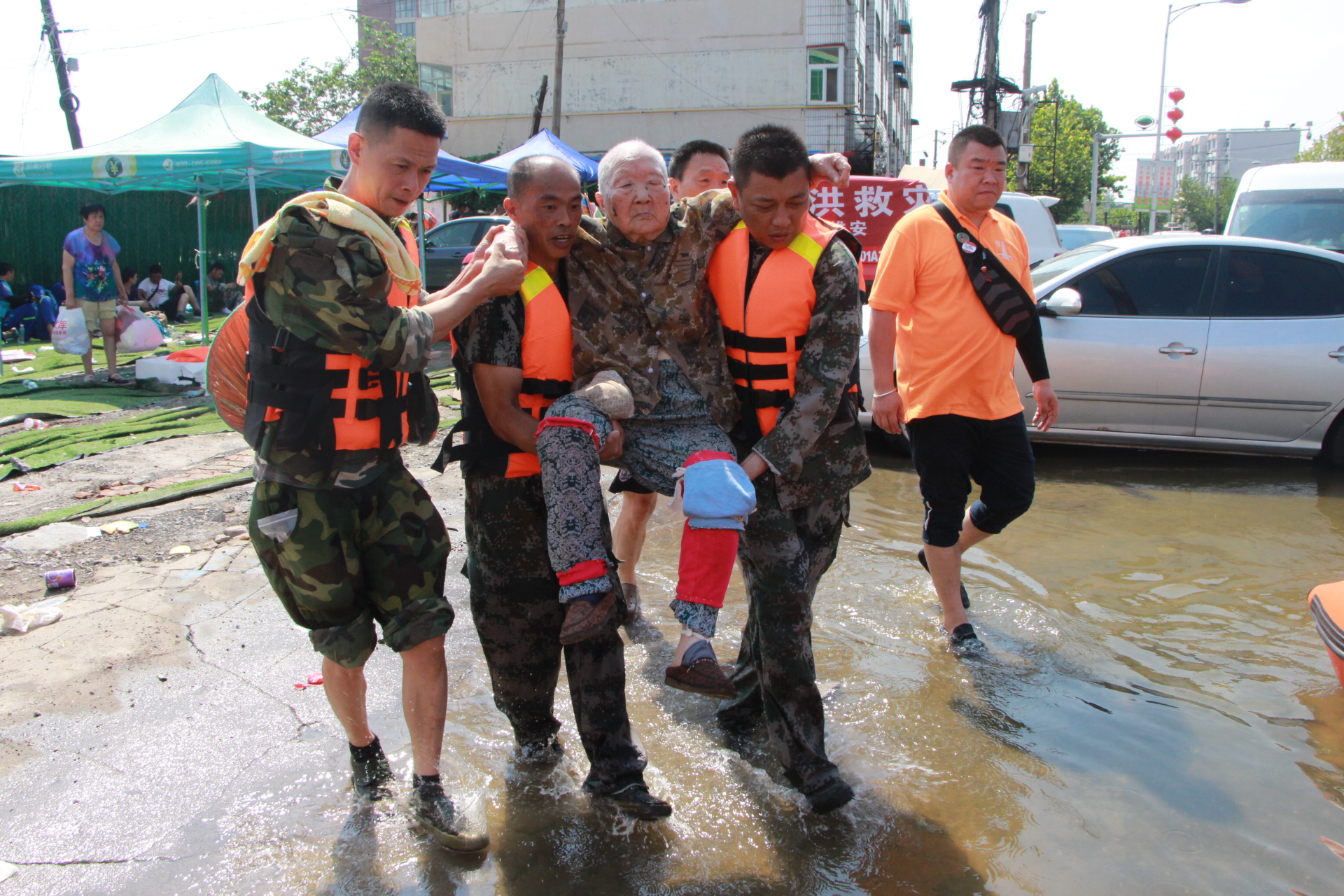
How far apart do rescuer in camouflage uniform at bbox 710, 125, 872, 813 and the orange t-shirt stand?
3.06 feet

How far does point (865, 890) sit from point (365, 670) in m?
1.94

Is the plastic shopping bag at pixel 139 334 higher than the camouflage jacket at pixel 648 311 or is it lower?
lower

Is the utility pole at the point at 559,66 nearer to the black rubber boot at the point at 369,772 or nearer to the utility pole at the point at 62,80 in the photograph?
the utility pole at the point at 62,80

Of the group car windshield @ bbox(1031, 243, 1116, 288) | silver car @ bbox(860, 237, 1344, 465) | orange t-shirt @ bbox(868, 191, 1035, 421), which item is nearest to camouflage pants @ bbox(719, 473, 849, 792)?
orange t-shirt @ bbox(868, 191, 1035, 421)

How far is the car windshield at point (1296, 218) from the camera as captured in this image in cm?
941

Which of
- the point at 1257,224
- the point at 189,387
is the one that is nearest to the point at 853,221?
the point at 1257,224

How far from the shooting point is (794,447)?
2.41 m

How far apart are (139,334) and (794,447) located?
1059cm

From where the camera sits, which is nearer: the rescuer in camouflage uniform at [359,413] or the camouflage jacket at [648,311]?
the rescuer in camouflage uniform at [359,413]

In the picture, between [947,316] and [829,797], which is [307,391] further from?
[947,316]

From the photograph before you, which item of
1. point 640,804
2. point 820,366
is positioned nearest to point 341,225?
point 820,366

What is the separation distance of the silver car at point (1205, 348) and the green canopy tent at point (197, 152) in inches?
315

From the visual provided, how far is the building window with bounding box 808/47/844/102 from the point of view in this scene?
2928 centimetres

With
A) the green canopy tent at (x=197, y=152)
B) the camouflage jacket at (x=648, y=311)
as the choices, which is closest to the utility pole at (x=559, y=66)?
the green canopy tent at (x=197, y=152)
